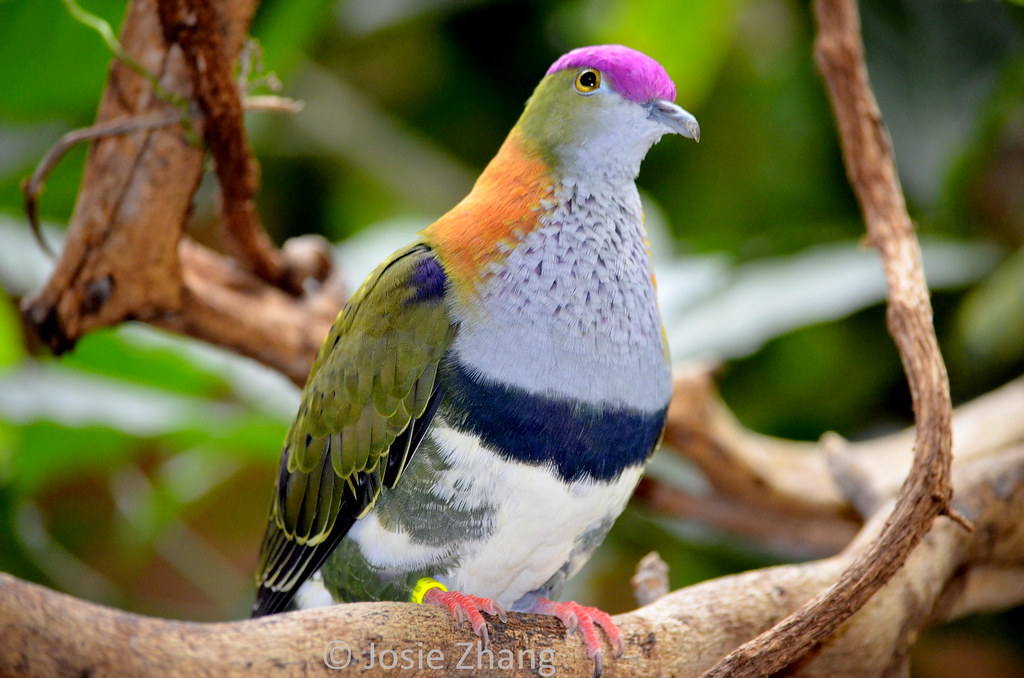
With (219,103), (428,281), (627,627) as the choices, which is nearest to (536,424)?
(428,281)

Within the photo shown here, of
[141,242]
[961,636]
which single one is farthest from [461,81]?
[961,636]

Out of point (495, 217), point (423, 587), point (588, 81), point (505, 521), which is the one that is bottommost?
point (423, 587)

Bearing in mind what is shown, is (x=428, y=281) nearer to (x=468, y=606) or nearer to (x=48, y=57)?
(x=468, y=606)

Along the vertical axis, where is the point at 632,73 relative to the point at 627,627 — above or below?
above

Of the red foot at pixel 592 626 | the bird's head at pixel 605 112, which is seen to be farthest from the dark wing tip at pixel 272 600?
the bird's head at pixel 605 112

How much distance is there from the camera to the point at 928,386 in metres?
1.54

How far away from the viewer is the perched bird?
148 centimetres

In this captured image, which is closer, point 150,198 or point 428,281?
point 428,281

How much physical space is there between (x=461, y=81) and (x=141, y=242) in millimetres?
2425

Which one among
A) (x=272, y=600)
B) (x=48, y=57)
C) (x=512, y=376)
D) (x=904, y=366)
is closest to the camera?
(x=512, y=376)

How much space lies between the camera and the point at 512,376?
1462 millimetres

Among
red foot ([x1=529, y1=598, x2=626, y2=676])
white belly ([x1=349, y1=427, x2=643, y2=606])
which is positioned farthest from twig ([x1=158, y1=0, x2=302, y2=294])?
red foot ([x1=529, y1=598, x2=626, y2=676])

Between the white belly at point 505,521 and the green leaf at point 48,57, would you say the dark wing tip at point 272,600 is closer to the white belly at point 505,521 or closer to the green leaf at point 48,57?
the white belly at point 505,521

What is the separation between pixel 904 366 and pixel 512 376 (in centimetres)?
69
